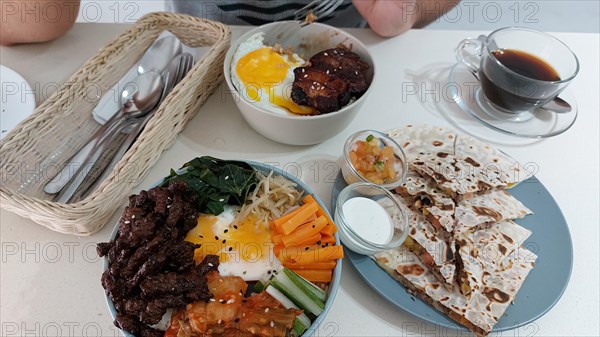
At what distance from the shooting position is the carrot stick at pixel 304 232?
1.55 meters

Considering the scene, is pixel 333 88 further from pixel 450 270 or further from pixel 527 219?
pixel 527 219

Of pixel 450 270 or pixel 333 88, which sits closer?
pixel 450 270

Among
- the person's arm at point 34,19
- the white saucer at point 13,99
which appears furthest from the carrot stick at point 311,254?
the person's arm at point 34,19

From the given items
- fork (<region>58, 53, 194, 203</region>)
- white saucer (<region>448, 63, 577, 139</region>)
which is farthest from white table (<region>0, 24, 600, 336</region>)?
fork (<region>58, 53, 194, 203</region>)

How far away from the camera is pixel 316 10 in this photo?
90.0 inches

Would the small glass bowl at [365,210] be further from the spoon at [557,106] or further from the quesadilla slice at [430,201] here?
the spoon at [557,106]

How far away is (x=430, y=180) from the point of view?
1.92 metres

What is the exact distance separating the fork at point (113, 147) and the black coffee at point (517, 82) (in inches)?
58.3

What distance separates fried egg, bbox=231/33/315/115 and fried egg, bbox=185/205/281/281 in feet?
1.78

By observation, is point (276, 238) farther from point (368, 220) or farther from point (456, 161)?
point (456, 161)

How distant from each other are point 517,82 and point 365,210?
101cm

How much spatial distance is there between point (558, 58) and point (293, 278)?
184 centimetres

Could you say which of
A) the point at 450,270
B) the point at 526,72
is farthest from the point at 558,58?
the point at 450,270

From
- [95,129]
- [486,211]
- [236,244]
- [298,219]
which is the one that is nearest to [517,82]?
[486,211]
